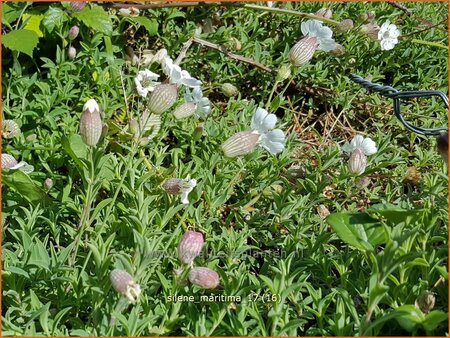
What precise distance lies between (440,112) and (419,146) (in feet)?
0.72

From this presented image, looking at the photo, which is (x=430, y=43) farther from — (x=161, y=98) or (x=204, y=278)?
(x=204, y=278)

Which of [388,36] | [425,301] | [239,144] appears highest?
[388,36]

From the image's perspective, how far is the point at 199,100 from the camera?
2160 millimetres

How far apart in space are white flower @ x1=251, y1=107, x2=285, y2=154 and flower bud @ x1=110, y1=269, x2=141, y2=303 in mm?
667

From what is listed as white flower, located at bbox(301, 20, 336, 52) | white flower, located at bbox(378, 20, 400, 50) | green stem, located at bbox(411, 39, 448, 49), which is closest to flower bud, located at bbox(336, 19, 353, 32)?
white flower, located at bbox(378, 20, 400, 50)

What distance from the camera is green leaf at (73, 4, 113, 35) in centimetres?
235

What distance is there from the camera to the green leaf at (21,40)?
2.19 metres

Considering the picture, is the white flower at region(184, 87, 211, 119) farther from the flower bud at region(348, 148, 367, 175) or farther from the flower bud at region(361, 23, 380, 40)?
the flower bud at region(361, 23, 380, 40)

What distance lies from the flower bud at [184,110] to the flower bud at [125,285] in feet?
2.58

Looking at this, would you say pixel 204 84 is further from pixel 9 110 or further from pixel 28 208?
pixel 28 208

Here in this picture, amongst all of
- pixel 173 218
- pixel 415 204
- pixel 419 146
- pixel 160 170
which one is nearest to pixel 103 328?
pixel 173 218

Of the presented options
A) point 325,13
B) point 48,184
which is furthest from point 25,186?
point 325,13

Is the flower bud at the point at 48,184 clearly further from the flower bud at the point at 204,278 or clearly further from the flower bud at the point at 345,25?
the flower bud at the point at 345,25

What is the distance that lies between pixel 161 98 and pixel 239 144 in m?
0.25
